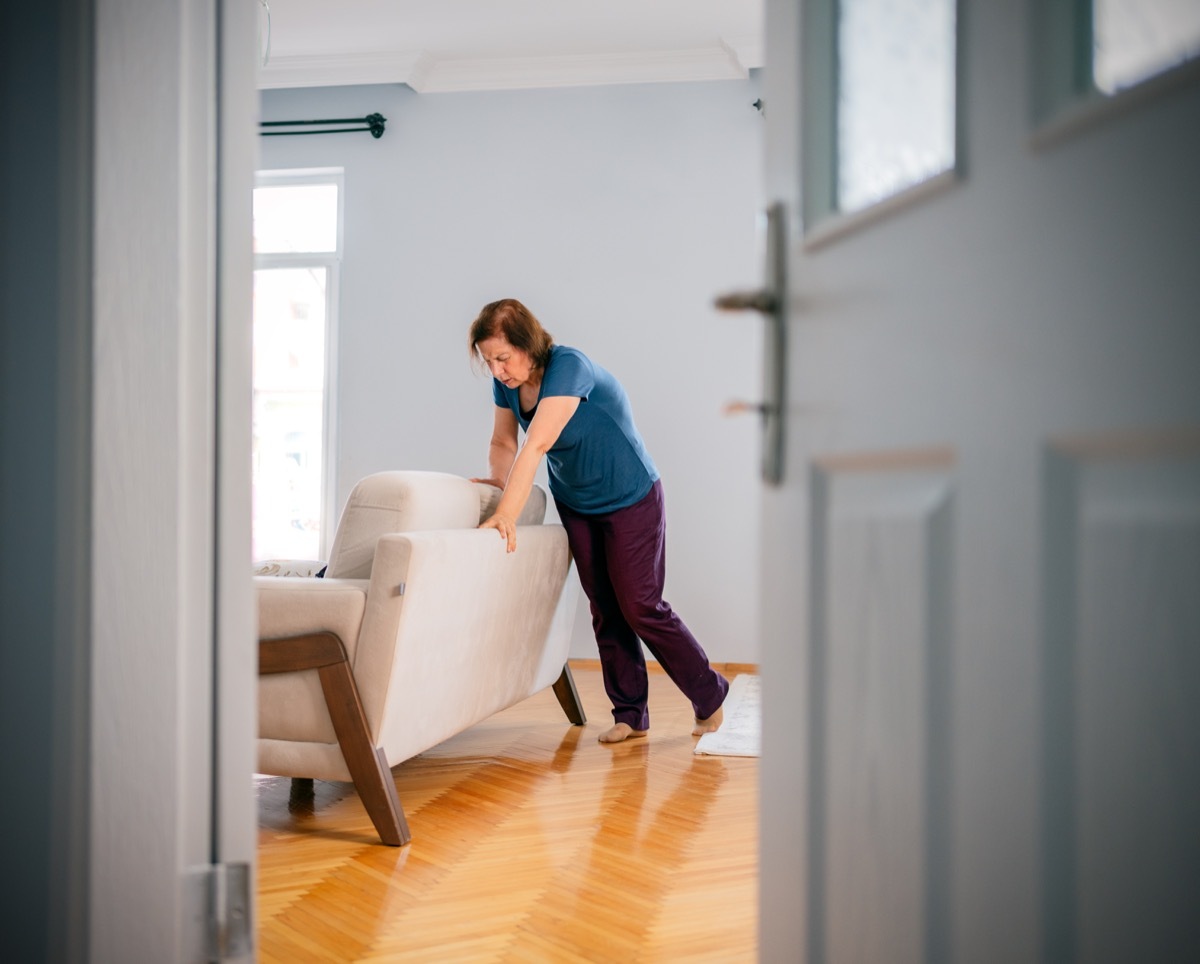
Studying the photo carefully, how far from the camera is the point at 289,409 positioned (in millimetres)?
5105

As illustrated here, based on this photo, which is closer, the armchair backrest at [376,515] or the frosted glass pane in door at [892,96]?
the frosted glass pane in door at [892,96]

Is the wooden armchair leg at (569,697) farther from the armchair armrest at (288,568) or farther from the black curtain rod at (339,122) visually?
the black curtain rod at (339,122)

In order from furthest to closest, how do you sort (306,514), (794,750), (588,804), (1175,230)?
(306,514) → (588,804) → (794,750) → (1175,230)

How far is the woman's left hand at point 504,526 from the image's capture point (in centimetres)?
253

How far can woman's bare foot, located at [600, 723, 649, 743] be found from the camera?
3092 mm

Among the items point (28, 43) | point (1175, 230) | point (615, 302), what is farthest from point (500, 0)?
point (1175, 230)

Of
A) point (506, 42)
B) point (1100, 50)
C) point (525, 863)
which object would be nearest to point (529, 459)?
point (525, 863)

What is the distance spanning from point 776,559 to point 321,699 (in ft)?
4.39

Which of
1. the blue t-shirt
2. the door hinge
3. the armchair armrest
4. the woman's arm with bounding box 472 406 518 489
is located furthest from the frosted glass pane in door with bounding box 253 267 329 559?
the door hinge

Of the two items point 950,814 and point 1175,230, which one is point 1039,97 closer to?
point 1175,230

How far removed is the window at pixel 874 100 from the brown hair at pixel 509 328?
193cm

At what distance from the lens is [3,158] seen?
3.31 feet

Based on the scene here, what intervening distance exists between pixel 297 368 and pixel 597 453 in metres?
2.72

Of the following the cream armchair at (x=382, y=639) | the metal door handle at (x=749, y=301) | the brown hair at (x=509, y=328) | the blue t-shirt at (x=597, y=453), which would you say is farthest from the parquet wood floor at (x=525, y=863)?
the brown hair at (x=509, y=328)
